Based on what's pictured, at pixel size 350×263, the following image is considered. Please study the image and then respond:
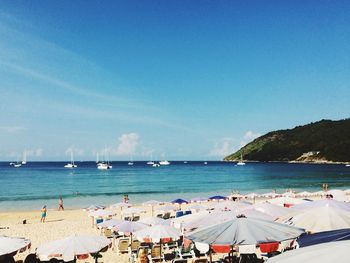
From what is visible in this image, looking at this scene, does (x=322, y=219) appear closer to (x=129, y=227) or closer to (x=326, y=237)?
(x=326, y=237)

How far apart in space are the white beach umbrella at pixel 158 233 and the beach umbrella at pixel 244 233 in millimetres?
3364

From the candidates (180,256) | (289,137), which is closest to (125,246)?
(180,256)

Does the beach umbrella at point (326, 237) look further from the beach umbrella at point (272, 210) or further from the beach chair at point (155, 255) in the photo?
the beach chair at point (155, 255)

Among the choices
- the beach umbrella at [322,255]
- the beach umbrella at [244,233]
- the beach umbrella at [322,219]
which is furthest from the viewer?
the beach umbrella at [322,219]

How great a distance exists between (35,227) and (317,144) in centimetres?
15306

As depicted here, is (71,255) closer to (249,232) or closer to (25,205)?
(249,232)

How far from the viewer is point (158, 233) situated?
425 inches

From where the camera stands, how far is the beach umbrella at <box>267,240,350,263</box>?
3.62 m

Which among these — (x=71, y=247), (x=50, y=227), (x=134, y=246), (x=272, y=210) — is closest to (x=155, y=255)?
(x=134, y=246)

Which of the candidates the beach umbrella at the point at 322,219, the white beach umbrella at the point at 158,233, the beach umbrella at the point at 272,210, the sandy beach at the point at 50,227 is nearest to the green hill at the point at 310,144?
the sandy beach at the point at 50,227

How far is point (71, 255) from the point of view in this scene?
8.20 meters

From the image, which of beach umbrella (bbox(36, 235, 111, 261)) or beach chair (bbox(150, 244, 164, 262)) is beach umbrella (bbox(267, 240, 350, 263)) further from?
beach chair (bbox(150, 244, 164, 262))

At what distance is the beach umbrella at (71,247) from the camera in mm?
8219

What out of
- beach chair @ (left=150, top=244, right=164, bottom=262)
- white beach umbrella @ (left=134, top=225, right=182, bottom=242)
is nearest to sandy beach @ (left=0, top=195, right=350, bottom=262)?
beach chair @ (left=150, top=244, right=164, bottom=262)
